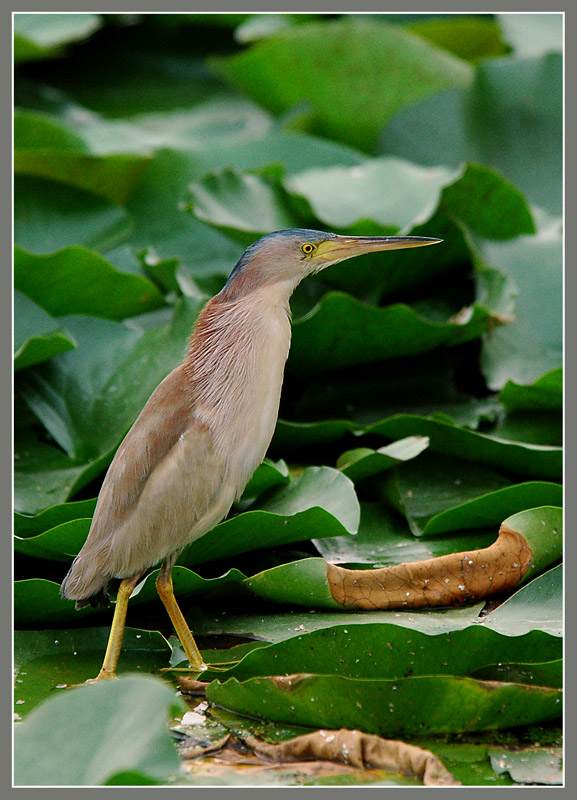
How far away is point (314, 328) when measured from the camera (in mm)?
3051

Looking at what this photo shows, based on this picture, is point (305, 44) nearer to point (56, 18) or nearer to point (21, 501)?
point (56, 18)

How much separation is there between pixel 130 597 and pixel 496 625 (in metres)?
0.92

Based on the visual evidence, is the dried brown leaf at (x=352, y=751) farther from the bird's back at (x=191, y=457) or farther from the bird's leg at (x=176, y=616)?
the bird's back at (x=191, y=457)

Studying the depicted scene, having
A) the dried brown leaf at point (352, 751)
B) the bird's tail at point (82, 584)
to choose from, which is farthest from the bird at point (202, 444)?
the dried brown leaf at point (352, 751)

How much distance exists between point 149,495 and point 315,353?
1.03 m

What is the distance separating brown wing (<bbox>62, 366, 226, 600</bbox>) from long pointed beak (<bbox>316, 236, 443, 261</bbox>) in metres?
0.49

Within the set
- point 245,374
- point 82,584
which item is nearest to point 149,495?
point 82,584

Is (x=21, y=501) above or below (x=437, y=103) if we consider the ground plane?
below

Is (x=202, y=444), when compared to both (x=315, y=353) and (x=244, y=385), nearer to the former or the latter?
(x=244, y=385)

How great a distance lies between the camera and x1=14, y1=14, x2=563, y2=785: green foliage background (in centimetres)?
198

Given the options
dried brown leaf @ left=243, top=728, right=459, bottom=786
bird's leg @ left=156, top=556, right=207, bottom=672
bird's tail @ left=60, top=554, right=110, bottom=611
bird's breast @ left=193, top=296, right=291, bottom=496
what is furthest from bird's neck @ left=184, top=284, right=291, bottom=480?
dried brown leaf @ left=243, top=728, right=459, bottom=786

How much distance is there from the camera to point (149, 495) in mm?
2330

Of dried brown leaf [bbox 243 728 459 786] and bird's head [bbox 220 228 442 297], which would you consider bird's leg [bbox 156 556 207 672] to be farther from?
bird's head [bbox 220 228 442 297]

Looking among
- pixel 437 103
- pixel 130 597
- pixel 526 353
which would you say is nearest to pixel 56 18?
pixel 437 103
